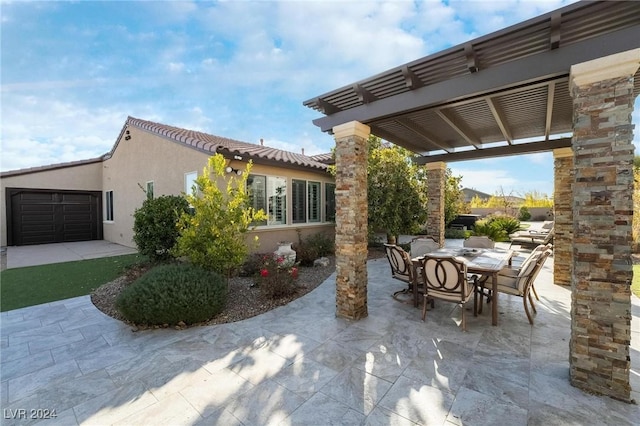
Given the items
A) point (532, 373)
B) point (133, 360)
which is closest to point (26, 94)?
point (133, 360)

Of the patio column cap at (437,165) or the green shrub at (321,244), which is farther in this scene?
the green shrub at (321,244)

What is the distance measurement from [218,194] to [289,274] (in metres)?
2.49

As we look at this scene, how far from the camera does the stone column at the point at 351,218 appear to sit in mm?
4844

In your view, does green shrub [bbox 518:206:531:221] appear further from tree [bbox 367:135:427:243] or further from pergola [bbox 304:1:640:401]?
pergola [bbox 304:1:640:401]

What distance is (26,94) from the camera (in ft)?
26.1

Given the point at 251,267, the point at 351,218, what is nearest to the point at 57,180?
the point at 251,267

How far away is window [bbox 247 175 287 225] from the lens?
9086 millimetres

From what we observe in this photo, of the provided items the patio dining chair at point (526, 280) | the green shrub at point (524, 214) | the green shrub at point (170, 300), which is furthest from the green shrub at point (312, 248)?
the green shrub at point (524, 214)

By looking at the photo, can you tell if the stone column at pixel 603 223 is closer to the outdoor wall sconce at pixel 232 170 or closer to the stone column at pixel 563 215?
the stone column at pixel 563 215

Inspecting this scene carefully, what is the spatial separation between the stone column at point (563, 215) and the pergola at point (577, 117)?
8.54ft

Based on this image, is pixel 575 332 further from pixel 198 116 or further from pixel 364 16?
pixel 198 116

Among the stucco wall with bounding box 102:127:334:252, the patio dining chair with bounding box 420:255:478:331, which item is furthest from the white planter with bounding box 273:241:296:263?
the patio dining chair with bounding box 420:255:478:331

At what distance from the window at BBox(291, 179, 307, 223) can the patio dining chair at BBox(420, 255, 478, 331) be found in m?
6.34

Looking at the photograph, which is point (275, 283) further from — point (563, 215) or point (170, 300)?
point (563, 215)
